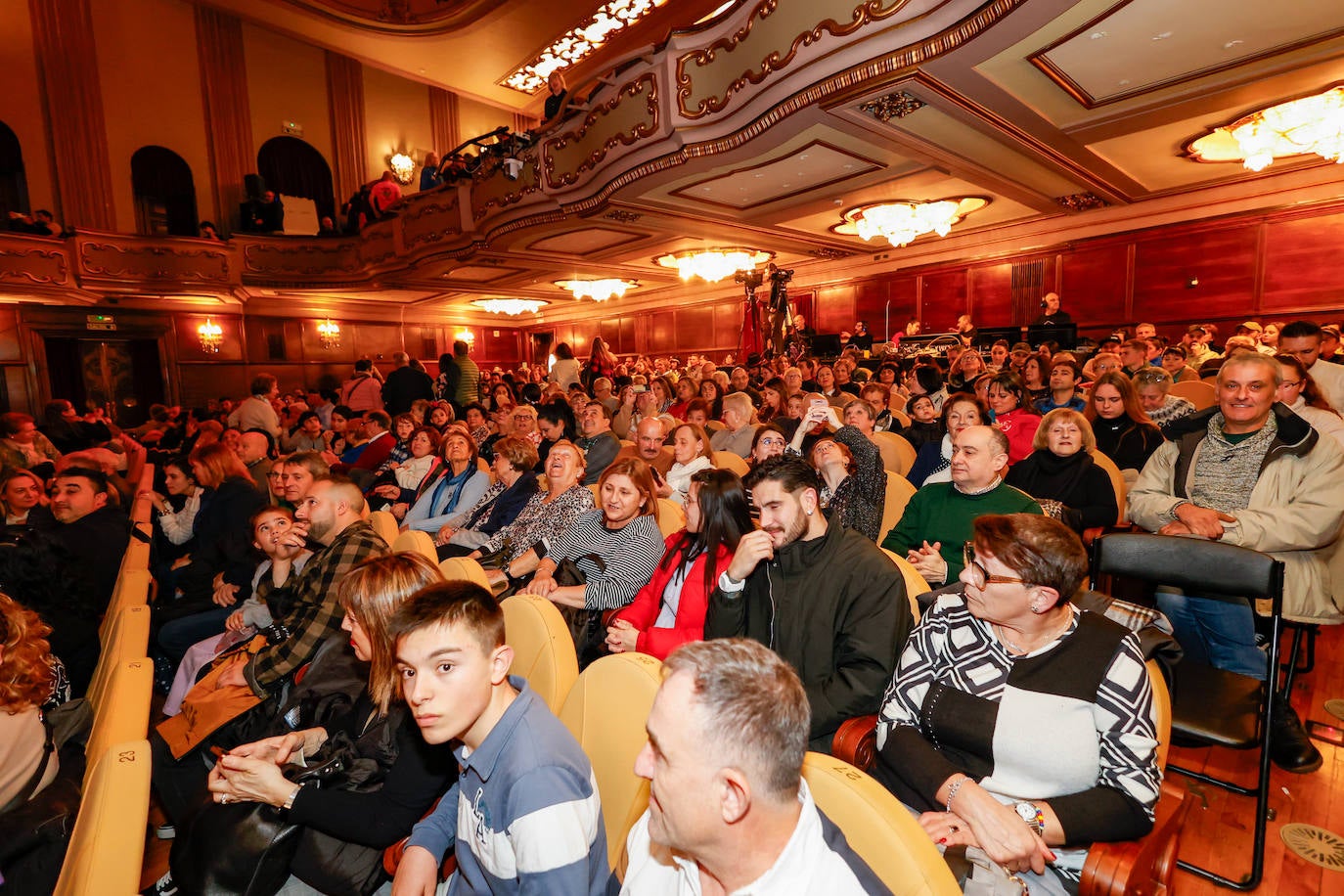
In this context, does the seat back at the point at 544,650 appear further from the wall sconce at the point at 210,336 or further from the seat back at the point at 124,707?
the wall sconce at the point at 210,336

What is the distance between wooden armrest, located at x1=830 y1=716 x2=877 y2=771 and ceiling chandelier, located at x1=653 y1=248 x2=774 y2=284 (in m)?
9.60

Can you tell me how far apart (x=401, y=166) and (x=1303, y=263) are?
644 inches

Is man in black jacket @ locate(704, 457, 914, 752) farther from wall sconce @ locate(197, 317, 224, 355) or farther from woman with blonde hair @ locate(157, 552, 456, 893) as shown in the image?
wall sconce @ locate(197, 317, 224, 355)

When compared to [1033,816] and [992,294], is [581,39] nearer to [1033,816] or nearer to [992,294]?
[992,294]

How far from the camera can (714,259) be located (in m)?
10.5

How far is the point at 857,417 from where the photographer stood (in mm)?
Answer: 3889

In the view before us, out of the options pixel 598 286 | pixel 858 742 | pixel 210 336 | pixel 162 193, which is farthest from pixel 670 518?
pixel 162 193

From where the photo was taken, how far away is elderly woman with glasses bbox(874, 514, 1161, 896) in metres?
1.26

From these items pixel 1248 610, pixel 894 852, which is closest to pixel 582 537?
pixel 894 852

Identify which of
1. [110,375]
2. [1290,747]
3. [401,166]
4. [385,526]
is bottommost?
[1290,747]

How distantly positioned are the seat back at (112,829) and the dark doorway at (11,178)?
14050 millimetres

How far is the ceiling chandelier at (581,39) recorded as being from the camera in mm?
12070

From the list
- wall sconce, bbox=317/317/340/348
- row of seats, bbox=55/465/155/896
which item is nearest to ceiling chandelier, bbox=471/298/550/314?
wall sconce, bbox=317/317/340/348

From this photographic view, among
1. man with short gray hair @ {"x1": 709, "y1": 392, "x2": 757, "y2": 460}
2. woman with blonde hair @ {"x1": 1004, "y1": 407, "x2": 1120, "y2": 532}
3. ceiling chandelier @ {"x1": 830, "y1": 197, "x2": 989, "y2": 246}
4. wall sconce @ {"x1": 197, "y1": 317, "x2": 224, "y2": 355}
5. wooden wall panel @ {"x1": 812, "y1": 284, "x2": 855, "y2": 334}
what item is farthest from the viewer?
wall sconce @ {"x1": 197, "y1": 317, "x2": 224, "y2": 355}
